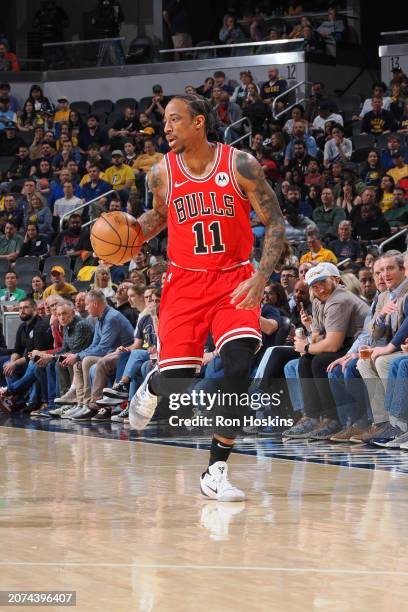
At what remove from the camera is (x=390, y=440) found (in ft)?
27.0

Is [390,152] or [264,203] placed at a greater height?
[390,152]

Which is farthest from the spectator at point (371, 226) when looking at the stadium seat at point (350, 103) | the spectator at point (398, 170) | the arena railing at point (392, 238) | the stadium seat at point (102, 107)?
the stadium seat at point (102, 107)

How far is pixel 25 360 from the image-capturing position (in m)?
12.3

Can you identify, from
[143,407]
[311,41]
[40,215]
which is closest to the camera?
[143,407]

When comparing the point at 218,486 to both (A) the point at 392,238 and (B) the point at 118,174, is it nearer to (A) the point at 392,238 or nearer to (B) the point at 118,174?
(A) the point at 392,238

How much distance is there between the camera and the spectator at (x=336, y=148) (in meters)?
15.9

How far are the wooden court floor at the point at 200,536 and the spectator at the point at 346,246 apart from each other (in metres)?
5.64

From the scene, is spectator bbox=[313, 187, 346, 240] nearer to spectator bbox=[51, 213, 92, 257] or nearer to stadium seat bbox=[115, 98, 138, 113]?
spectator bbox=[51, 213, 92, 257]

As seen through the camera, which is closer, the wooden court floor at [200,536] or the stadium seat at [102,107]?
the wooden court floor at [200,536]

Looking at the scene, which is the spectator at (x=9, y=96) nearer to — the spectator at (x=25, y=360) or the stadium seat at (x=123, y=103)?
the stadium seat at (x=123, y=103)

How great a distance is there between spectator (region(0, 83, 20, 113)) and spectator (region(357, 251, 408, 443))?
1436 centimetres

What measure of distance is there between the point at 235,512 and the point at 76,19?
843 inches

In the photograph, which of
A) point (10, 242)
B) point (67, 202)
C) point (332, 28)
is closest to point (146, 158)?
point (67, 202)

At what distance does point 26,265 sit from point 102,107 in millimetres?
5991
